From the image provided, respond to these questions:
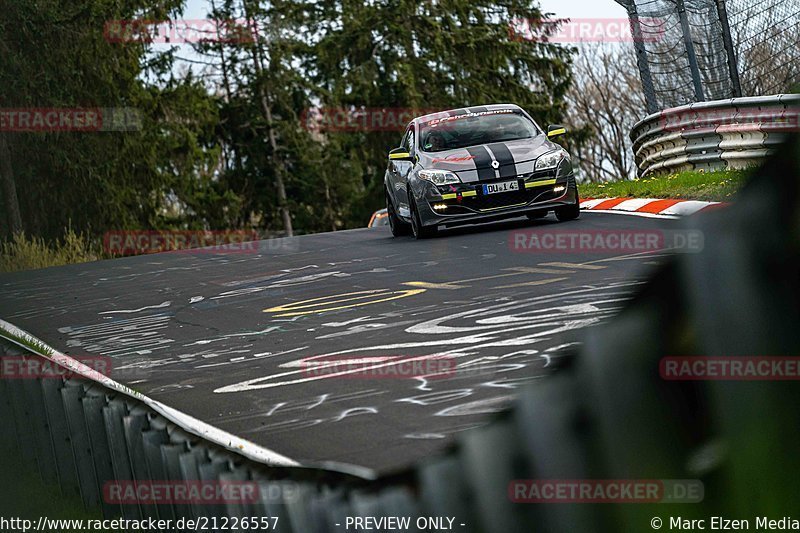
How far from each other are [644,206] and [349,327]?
303 inches

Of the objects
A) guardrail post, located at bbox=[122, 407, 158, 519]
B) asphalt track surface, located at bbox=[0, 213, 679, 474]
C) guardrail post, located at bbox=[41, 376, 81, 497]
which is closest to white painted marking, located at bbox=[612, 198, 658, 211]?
asphalt track surface, located at bbox=[0, 213, 679, 474]

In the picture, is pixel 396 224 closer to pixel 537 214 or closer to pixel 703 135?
pixel 537 214

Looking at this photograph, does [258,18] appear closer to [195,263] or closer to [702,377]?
[195,263]

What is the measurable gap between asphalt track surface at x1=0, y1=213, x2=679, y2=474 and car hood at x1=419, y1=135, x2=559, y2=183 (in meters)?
0.85

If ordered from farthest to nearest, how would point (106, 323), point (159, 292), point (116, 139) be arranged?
point (116, 139) < point (159, 292) < point (106, 323)

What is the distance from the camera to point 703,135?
1731 centimetres

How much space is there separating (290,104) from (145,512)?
151ft

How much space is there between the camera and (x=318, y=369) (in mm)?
7016

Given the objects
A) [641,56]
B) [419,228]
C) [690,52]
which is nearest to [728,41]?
[690,52]

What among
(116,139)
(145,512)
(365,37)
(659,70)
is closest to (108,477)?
(145,512)

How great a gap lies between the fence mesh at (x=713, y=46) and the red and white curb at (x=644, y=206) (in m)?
1.56

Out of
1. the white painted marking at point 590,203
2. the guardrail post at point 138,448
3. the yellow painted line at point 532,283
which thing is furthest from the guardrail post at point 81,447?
the white painted marking at point 590,203

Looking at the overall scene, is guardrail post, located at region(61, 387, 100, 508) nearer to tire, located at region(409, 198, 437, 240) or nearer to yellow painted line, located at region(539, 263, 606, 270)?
yellow painted line, located at region(539, 263, 606, 270)

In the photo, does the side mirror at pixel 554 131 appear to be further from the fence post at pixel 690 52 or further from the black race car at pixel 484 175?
the fence post at pixel 690 52
